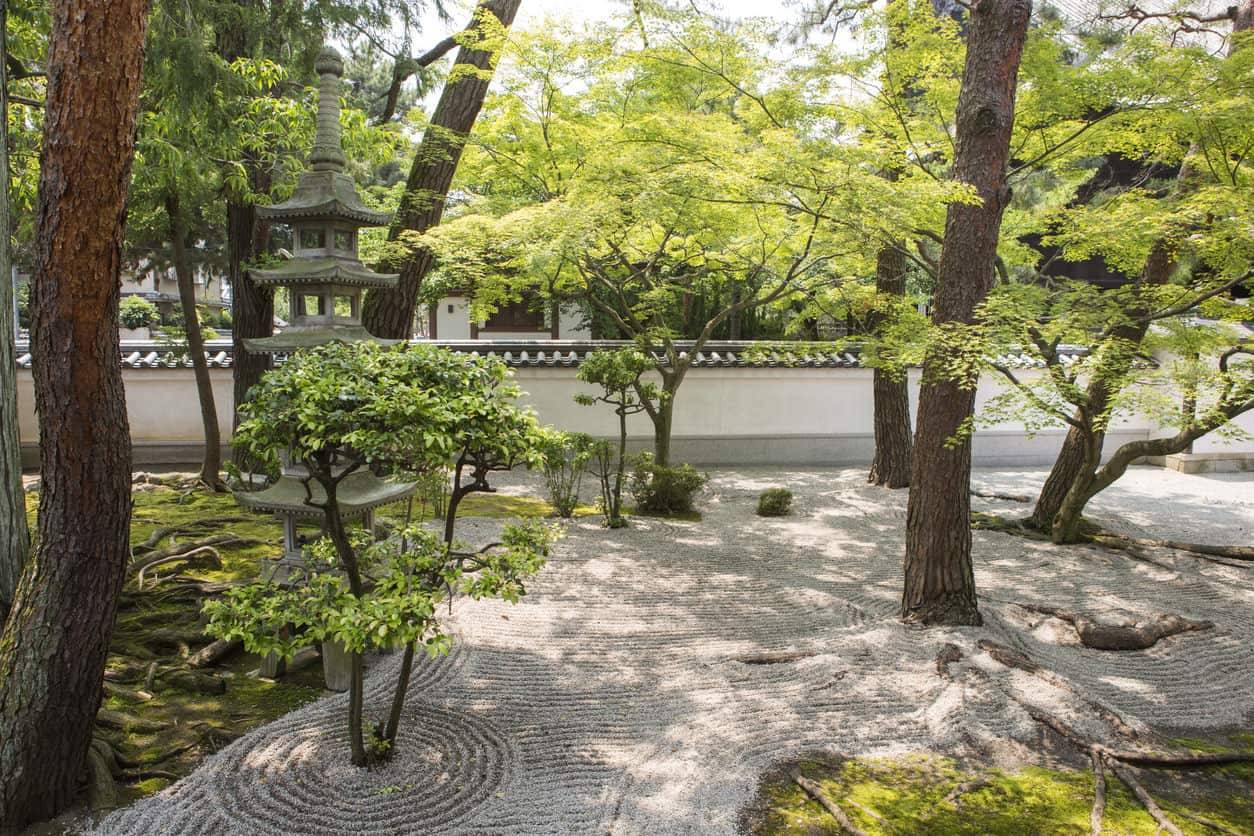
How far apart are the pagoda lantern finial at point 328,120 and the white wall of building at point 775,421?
23.1 feet

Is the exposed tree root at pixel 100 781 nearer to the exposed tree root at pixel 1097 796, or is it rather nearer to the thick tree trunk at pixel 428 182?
the exposed tree root at pixel 1097 796

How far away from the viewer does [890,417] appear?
11.1 metres

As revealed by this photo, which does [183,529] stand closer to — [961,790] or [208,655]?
[208,655]

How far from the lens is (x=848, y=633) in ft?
18.9

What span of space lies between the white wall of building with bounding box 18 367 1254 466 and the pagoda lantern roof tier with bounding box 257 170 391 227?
278 inches

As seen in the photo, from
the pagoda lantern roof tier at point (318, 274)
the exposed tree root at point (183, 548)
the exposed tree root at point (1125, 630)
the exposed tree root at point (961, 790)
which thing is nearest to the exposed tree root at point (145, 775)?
the exposed tree root at point (183, 548)

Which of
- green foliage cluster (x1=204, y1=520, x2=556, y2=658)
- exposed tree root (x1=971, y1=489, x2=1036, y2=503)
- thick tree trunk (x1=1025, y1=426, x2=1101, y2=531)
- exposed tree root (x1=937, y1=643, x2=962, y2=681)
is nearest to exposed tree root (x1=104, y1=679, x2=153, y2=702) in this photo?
green foliage cluster (x1=204, y1=520, x2=556, y2=658)

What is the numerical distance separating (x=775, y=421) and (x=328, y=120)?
9.32 metres

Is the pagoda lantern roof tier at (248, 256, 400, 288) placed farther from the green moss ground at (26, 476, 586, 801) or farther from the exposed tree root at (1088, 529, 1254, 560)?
the exposed tree root at (1088, 529, 1254, 560)

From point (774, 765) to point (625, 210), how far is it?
19.1ft

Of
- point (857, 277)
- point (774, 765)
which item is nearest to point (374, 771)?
point (774, 765)

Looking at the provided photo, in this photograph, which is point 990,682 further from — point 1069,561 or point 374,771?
point 1069,561

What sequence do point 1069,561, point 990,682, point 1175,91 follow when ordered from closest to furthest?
point 990,682 < point 1175,91 < point 1069,561

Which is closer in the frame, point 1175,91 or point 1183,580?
point 1175,91
